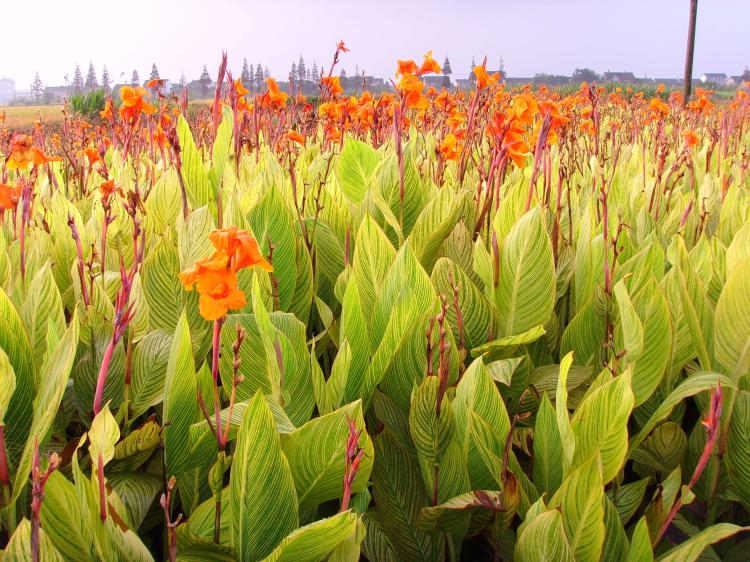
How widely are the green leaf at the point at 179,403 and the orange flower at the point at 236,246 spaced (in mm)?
166

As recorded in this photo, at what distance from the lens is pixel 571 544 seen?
0.71 meters

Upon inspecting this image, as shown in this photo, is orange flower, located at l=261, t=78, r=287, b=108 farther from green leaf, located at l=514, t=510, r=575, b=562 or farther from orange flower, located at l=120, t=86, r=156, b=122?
green leaf, located at l=514, t=510, r=575, b=562

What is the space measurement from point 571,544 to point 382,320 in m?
0.43

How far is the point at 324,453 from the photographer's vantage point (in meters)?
0.73

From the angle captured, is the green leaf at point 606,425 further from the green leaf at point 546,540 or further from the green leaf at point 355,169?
the green leaf at point 355,169

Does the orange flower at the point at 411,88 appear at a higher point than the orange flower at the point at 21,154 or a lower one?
higher

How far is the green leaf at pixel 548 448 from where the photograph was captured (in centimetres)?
81

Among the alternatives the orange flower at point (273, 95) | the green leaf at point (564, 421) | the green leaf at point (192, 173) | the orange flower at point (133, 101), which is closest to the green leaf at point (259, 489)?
the green leaf at point (564, 421)

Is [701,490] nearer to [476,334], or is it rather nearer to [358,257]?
[476,334]

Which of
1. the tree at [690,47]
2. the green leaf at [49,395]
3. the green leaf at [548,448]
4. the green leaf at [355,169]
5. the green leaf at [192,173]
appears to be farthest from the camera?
the tree at [690,47]

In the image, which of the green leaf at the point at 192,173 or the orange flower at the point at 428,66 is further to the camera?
the orange flower at the point at 428,66

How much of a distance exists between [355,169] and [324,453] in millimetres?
1034

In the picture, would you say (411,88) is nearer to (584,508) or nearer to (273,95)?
(273,95)

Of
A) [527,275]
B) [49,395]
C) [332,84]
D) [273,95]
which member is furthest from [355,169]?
[332,84]
